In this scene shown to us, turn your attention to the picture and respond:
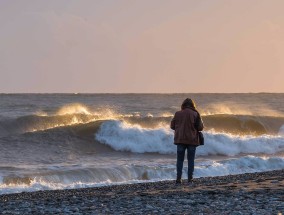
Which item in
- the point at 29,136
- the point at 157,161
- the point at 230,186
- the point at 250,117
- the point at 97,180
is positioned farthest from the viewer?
the point at 250,117

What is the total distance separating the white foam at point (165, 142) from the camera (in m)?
26.1

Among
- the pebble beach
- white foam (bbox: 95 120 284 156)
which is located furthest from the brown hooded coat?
white foam (bbox: 95 120 284 156)

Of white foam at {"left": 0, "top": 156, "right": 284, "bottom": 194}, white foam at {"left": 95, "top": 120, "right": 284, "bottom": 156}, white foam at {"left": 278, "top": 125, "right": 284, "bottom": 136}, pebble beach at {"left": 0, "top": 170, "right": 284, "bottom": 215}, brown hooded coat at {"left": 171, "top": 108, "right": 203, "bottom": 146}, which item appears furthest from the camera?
white foam at {"left": 278, "top": 125, "right": 284, "bottom": 136}

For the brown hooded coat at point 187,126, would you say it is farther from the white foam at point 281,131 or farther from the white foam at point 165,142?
the white foam at point 281,131

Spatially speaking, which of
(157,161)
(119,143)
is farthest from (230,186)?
(119,143)

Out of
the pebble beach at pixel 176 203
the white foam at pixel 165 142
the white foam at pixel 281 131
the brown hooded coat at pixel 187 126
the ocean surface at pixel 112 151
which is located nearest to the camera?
the pebble beach at pixel 176 203

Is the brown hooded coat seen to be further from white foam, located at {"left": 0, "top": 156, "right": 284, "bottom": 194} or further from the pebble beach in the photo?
white foam, located at {"left": 0, "top": 156, "right": 284, "bottom": 194}

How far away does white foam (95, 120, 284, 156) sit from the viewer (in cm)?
2611

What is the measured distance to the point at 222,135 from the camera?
2859cm

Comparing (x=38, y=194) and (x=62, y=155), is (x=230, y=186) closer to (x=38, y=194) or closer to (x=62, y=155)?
(x=38, y=194)

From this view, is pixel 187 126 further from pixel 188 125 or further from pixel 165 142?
pixel 165 142

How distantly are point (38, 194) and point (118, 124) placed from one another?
58.0 feet

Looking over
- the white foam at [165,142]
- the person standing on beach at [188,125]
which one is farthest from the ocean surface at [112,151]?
the person standing on beach at [188,125]

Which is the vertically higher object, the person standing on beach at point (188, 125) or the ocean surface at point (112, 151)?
the person standing on beach at point (188, 125)
